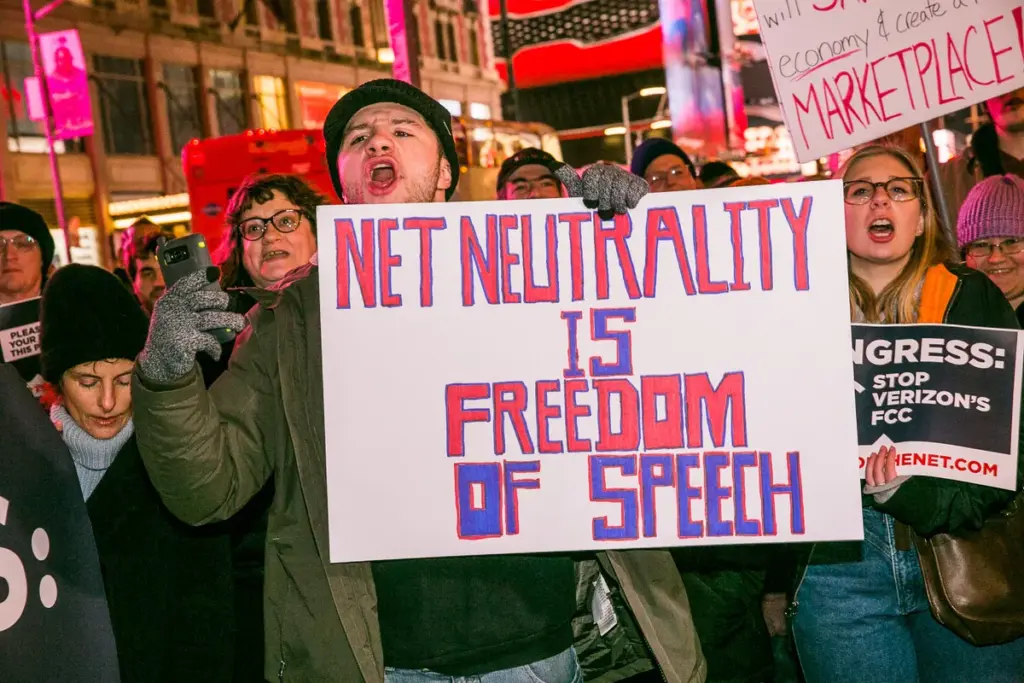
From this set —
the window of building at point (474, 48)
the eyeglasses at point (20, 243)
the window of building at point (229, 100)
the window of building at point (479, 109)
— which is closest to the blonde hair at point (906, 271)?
the eyeglasses at point (20, 243)

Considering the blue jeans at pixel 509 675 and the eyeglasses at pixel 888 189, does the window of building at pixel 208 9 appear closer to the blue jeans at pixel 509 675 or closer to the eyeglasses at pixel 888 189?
the eyeglasses at pixel 888 189

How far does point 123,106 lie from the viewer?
26.9 m

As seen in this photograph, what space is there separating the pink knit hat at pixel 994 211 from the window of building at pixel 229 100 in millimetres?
27582

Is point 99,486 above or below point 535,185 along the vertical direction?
below

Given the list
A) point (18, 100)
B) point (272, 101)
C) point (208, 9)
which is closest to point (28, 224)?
point (18, 100)

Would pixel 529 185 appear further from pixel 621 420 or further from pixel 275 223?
pixel 621 420

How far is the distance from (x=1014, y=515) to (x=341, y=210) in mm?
2040

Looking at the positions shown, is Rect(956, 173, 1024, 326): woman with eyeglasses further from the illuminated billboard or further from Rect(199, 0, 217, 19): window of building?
the illuminated billboard

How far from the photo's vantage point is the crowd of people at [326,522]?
7.53ft

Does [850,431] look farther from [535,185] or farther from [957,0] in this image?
[535,185]

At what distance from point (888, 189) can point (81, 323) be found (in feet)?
7.65

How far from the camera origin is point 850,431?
237cm

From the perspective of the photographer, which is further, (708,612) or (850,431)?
(708,612)

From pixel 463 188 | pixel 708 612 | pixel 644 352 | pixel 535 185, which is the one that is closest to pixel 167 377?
pixel 644 352
